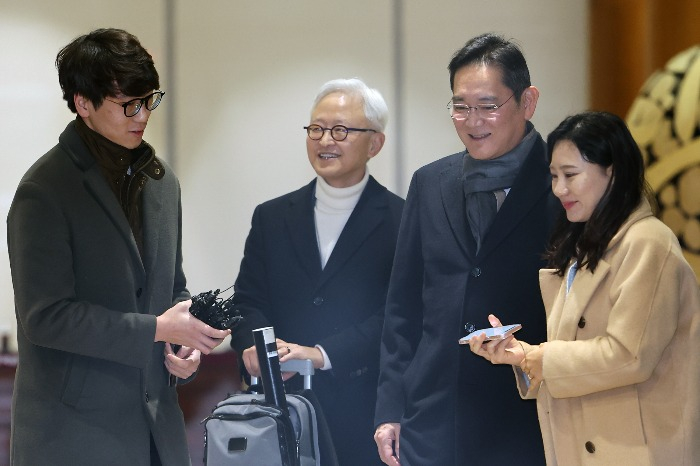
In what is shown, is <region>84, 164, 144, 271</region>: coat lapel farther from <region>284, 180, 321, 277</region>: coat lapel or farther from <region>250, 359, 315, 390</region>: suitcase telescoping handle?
<region>284, 180, 321, 277</region>: coat lapel

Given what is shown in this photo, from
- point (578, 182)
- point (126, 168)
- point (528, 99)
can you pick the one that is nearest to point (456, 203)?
point (528, 99)

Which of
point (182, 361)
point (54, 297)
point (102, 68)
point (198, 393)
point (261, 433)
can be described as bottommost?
point (198, 393)

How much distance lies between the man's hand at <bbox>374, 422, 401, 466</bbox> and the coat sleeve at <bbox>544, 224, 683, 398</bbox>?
71cm

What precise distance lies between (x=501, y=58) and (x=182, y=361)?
1223 mm

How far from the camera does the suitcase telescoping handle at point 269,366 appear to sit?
9.71 ft

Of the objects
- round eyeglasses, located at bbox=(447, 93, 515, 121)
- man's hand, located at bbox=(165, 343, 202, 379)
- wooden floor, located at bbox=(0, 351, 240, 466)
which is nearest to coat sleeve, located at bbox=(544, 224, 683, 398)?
round eyeglasses, located at bbox=(447, 93, 515, 121)

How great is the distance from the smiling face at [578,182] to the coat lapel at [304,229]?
1294 millimetres

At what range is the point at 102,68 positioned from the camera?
252 cm

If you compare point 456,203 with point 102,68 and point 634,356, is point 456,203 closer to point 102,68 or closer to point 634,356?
point 634,356

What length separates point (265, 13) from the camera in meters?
5.48

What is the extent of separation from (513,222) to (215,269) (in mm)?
3008

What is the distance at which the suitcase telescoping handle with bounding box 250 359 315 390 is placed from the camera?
3244mm

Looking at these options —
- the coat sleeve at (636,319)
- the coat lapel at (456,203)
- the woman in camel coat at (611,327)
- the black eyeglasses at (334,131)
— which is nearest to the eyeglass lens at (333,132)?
the black eyeglasses at (334,131)

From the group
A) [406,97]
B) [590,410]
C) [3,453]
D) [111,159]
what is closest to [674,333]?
[590,410]
